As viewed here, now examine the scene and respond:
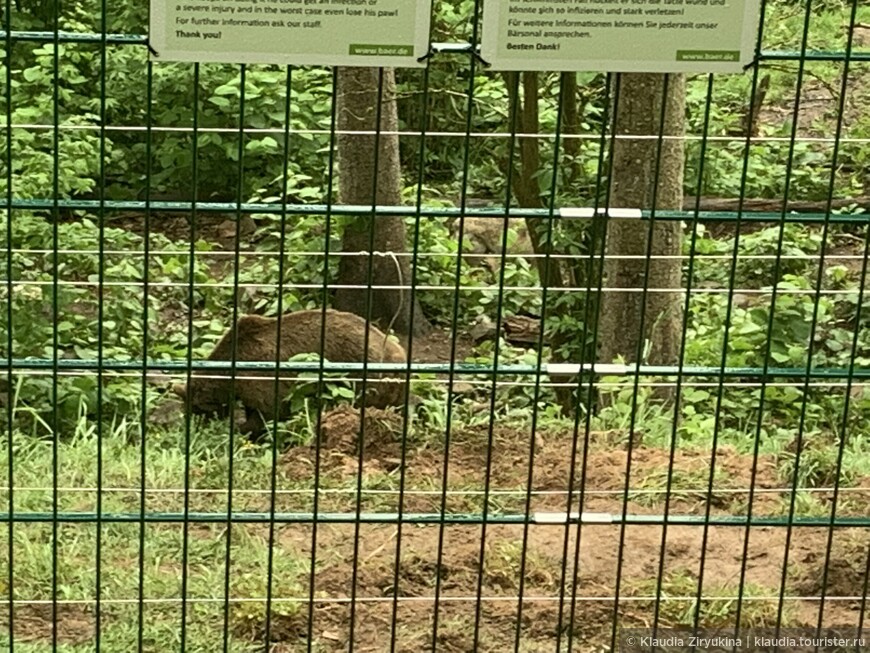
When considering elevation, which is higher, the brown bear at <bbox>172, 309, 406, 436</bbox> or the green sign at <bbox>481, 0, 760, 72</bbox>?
the green sign at <bbox>481, 0, 760, 72</bbox>

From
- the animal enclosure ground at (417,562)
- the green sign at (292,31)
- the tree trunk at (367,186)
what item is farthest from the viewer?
the tree trunk at (367,186)

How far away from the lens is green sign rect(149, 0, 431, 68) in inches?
167

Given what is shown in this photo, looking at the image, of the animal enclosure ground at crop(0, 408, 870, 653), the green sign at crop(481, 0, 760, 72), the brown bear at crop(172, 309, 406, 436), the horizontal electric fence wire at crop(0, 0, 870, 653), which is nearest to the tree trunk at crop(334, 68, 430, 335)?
the horizontal electric fence wire at crop(0, 0, 870, 653)

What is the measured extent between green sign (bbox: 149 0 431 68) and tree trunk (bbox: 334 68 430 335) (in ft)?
17.5

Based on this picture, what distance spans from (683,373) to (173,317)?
732 centimetres

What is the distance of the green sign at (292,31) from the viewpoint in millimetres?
4230

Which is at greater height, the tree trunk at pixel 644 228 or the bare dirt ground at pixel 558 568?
the tree trunk at pixel 644 228

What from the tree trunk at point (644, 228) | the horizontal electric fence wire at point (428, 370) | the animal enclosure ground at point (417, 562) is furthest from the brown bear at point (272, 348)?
the animal enclosure ground at point (417, 562)

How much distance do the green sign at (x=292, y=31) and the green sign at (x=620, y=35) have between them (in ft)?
0.72

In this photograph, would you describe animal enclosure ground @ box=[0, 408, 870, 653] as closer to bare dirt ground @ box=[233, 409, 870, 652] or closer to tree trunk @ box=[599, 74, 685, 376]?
bare dirt ground @ box=[233, 409, 870, 652]

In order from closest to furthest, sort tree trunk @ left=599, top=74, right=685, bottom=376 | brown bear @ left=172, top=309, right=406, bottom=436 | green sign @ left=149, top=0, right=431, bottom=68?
green sign @ left=149, top=0, right=431, bottom=68 < brown bear @ left=172, top=309, right=406, bottom=436 < tree trunk @ left=599, top=74, right=685, bottom=376

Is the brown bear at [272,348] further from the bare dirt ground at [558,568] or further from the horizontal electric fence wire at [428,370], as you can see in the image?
the bare dirt ground at [558,568]

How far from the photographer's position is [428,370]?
15.3 ft

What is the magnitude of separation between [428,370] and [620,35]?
1.07 m
